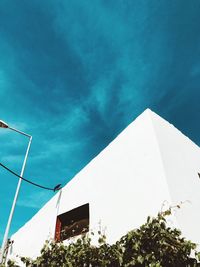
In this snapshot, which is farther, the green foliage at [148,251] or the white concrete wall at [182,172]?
the white concrete wall at [182,172]

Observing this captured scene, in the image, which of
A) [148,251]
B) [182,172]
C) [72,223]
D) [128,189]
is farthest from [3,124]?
[148,251]

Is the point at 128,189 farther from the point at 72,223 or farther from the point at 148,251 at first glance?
the point at 72,223

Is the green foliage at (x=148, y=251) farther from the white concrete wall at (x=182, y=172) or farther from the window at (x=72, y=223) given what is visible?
the window at (x=72, y=223)

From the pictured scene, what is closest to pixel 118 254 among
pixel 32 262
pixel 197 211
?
pixel 197 211

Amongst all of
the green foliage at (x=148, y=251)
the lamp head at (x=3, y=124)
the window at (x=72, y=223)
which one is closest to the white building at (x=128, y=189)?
the window at (x=72, y=223)

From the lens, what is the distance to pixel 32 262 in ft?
21.9

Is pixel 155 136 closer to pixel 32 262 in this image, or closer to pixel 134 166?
pixel 134 166

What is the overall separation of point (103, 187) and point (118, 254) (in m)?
2.66

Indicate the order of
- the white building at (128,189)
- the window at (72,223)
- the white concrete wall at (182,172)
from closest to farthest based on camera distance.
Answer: the white concrete wall at (182,172) → the white building at (128,189) → the window at (72,223)

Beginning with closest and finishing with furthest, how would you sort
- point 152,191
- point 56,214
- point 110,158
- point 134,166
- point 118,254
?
point 118,254 < point 152,191 < point 134,166 < point 110,158 < point 56,214

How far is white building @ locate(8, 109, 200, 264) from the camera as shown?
618 cm

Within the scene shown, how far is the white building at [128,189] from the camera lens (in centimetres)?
618

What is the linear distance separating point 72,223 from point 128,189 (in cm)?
271

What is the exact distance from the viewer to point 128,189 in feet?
22.6
